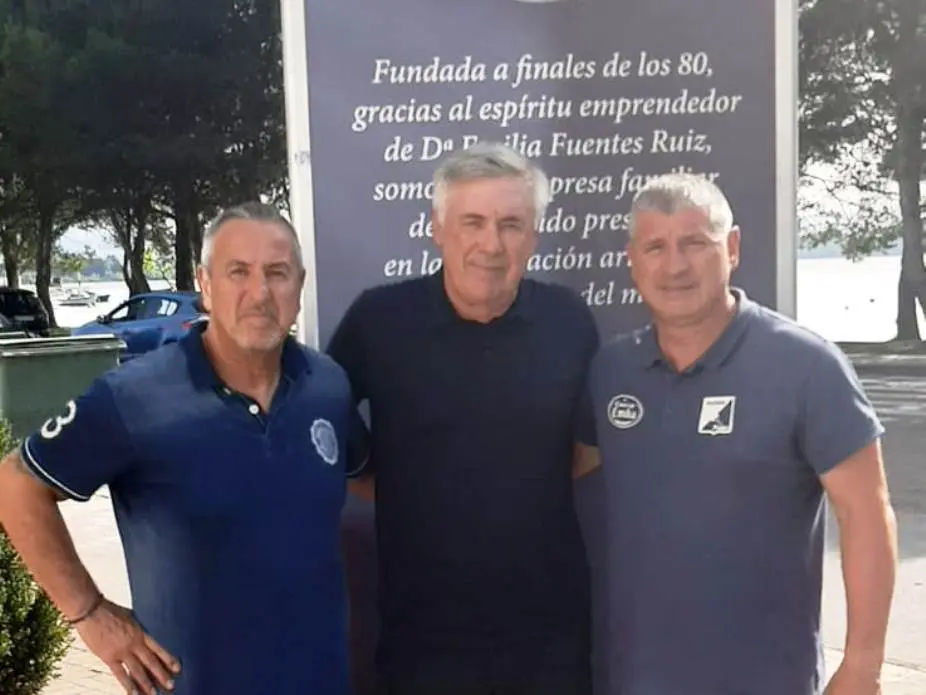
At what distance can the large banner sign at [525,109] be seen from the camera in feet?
10.1

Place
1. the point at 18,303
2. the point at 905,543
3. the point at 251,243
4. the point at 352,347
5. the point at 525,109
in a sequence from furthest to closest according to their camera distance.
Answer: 1. the point at 18,303
2. the point at 905,543
3. the point at 525,109
4. the point at 352,347
5. the point at 251,243

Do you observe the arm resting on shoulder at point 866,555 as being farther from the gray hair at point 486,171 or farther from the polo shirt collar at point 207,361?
the polo shirt collar at point 207,361

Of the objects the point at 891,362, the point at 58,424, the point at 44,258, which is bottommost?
the point at 891,362

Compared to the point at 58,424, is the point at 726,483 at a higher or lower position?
lower

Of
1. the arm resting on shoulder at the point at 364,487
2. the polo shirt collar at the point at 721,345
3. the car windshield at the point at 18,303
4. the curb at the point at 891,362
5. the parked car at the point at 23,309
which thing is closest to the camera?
the polo shirt collar at the point at 721,345

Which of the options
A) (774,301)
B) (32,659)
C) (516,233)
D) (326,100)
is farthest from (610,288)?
(32,659)

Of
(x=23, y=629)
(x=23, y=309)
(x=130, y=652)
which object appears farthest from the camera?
(x=23, y=309)

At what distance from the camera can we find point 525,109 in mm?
3113

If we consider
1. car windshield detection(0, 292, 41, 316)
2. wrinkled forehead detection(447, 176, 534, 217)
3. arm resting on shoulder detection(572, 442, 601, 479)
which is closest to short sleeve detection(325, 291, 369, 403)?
wrinkled forehead detection(447, 176, 534, 217)

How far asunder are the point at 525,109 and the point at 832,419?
131 centimetres

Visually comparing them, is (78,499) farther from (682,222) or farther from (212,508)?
(682,222)

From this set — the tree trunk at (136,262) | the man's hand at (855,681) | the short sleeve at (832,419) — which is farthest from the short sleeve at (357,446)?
the tree trunk at (136,262)

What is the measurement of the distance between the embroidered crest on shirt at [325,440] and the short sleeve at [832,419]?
0.96m

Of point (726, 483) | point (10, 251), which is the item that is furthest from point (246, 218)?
point (10, 251)
